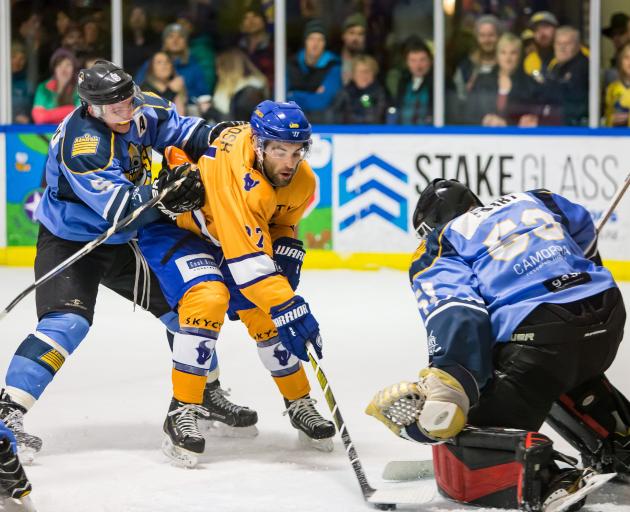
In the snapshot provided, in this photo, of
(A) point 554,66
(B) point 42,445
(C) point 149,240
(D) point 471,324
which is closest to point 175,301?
(C) point 149,240

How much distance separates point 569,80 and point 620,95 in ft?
0.99

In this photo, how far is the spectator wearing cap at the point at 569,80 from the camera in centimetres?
707

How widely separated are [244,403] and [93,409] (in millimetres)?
491

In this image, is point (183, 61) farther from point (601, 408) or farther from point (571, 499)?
point (571, 499)

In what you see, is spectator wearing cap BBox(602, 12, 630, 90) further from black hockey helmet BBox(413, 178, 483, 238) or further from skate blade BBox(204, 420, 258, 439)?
black hockey helmet BBox(413, 178, 483, 238)

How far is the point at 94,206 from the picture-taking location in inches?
142

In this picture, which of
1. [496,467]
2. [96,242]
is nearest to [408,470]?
[496,467]

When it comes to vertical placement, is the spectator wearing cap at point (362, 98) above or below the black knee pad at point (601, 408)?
above

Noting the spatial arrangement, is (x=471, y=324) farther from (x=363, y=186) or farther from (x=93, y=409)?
(x=363, y=186)

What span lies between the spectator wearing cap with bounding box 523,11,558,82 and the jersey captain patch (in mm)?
4066

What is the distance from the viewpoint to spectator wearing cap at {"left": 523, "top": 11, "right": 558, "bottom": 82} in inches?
280

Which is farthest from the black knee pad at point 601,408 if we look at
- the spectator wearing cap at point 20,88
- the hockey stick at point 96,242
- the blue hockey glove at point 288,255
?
the spectator wearing cap at point 20,88

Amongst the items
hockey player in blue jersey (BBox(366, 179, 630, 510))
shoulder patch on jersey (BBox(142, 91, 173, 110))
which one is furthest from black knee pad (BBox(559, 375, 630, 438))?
shoulder patch on jersey (BBox(142, 91, 173, 110))

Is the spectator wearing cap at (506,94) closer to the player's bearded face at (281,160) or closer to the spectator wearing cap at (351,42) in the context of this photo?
the spectator wearing cap at (351,42)
